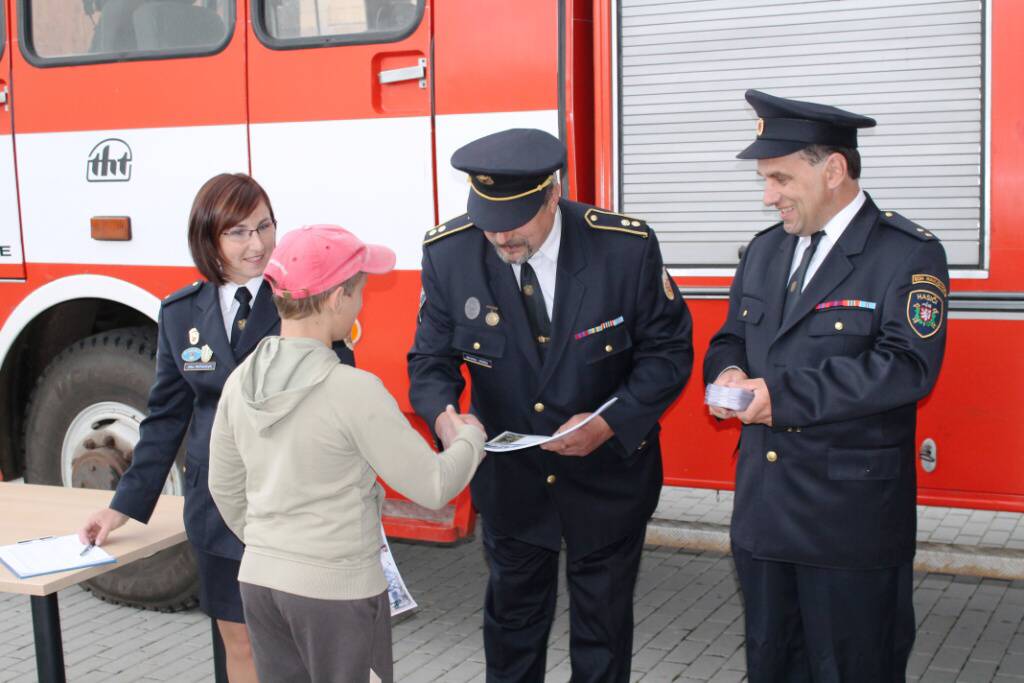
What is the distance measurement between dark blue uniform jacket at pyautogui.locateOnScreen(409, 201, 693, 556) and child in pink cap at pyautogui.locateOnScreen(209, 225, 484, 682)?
2.09 feet

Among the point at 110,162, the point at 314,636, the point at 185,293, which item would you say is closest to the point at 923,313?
the point at 314,636

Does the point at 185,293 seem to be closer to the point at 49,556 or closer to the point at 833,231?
the point at 49,556

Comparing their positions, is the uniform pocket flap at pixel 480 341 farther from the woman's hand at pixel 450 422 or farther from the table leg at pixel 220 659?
the table leg at pixel 220 659

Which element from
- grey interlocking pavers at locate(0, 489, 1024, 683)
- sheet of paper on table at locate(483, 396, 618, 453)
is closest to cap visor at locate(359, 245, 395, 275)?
sheet of paper on table at locate(483, 396, 618, 453)

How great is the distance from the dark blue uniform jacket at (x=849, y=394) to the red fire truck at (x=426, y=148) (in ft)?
2.19

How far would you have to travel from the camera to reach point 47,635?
2684mm

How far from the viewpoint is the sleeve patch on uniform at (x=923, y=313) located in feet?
8.46

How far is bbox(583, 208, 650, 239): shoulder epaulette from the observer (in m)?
2.98

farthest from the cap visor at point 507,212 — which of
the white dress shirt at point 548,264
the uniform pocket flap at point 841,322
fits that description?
the uniform pocket flap at point 841,322

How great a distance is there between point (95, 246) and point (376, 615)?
8.46ft

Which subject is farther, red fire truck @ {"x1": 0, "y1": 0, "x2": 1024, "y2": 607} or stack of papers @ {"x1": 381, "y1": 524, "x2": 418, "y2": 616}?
red fire truck @ {"x1": 0, "y1": 0, "x2": 1024, "y2": 607}

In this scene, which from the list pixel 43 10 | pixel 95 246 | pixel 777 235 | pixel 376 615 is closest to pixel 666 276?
pixel 777 235

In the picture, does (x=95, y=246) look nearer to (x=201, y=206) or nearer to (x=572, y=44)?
(x=201, y=206)

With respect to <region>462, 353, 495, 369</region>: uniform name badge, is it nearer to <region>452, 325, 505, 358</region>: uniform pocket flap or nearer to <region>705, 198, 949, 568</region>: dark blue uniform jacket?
<region>452, 325, 505, 358</region>: uniform pocket flap
